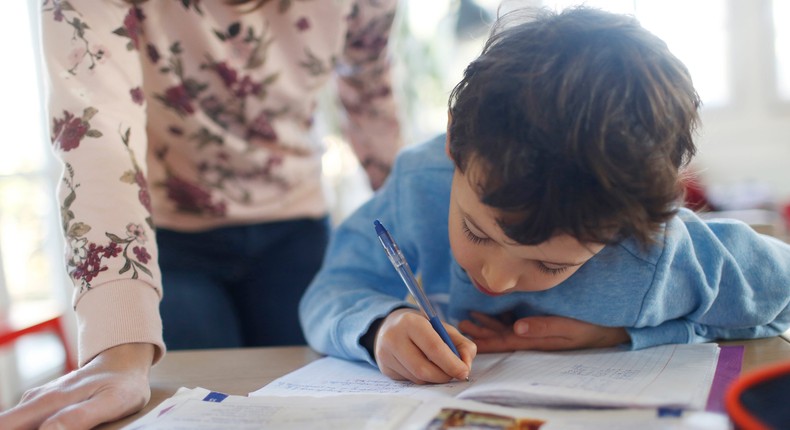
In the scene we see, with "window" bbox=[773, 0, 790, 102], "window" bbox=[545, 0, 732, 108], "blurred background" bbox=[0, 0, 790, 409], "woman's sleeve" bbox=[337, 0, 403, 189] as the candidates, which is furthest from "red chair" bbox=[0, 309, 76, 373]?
"window" bbox=[773, 0, 790, 102]

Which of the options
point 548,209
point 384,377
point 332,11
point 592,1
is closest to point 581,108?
point 548,209

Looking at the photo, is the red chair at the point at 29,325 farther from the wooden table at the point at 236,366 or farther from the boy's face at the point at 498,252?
the boy's face at the point at 498,252

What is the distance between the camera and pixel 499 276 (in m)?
0.70

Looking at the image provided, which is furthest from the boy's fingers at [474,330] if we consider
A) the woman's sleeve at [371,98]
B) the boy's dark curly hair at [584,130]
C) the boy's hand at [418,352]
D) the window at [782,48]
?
the window at [782,48]

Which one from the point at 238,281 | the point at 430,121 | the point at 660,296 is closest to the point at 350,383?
the point at 660,296

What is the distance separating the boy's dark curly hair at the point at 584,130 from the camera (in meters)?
0.62

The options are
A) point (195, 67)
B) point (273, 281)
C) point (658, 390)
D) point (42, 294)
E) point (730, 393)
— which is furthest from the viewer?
point (42, 294)

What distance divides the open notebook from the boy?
2cm

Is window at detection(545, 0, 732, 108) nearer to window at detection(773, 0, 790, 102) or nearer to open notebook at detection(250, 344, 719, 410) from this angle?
window at detection(773, 0, 790, 102)

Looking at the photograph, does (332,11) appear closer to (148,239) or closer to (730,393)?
(148,239)

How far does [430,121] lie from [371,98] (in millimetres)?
1959

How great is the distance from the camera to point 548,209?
2.08ft

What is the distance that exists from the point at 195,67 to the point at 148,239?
1.31 ft

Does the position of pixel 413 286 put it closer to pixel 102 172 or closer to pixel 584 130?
pixel 584 130
